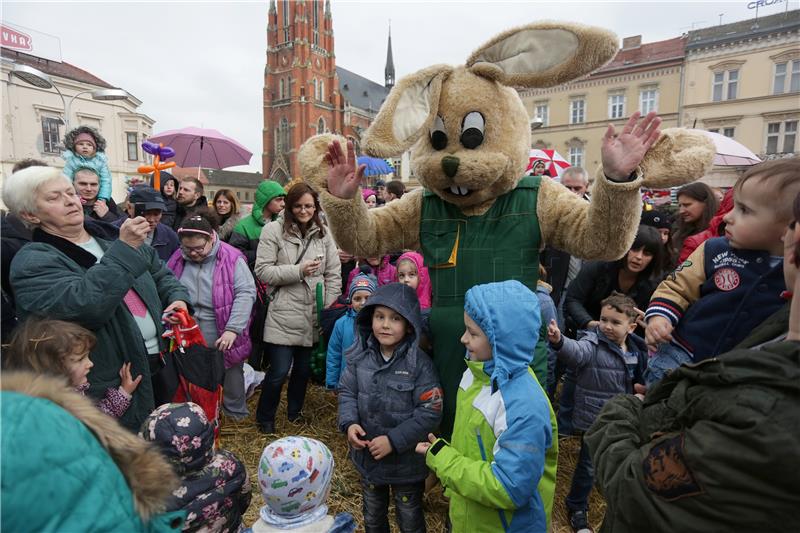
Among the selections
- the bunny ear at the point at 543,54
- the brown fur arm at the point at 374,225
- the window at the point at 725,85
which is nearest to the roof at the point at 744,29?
the window at the point at 725,85

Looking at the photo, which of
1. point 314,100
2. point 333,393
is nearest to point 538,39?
point 333,393

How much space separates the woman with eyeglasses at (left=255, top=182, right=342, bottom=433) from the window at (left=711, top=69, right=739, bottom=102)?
26865mm

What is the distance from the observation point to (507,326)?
5.46 ft

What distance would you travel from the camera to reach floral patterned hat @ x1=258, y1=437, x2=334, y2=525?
1.59m

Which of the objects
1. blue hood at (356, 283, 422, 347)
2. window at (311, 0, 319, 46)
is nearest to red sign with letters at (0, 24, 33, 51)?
blue hood at (356, 283, 422, 347)

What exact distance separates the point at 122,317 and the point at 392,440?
1.50 metres

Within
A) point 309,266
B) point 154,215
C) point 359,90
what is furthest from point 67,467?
point 359,90

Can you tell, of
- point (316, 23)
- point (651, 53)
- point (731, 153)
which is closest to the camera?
point (731, 153)

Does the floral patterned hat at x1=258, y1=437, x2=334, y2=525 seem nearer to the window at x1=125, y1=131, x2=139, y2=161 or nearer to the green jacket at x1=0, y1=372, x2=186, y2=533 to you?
the green jacket at x1=0, y1=372, x2=186, y2=533

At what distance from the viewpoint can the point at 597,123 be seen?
25.9 meters

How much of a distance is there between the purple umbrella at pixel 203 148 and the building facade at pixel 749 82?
2119 cm

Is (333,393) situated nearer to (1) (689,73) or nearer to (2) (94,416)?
(2) (94,416)

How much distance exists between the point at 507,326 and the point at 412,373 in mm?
742

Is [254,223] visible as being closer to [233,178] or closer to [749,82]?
[749,82]
